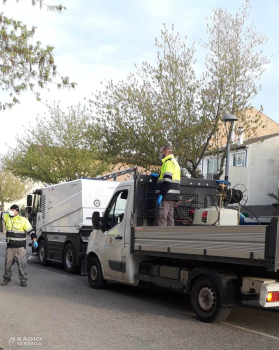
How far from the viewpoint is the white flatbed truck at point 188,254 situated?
598 cm

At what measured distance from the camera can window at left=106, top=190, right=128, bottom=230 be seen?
361 inches

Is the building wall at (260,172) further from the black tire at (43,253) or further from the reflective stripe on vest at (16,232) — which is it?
the reflective stripe on vest at (16,232)

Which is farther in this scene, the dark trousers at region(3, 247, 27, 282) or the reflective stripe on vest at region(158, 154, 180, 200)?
the dark trousers at region(3, 247, 27, 282)

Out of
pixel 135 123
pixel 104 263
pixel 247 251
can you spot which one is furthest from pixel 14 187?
pixel 247 251

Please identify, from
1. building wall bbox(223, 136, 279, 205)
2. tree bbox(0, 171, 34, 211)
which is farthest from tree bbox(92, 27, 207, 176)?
tree bbox(0, 171, 34, 211)

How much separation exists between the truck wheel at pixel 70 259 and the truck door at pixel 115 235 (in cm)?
346

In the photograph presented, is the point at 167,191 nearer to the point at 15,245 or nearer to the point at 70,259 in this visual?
the point at 15,245

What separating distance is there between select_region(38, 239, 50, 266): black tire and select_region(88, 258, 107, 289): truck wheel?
4979 mm

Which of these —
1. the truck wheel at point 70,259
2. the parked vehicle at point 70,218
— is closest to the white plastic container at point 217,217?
the parked vehicle at point 70,218

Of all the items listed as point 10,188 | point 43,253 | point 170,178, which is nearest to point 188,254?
point 170,178

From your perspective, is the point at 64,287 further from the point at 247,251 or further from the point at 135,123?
the point at 135,123

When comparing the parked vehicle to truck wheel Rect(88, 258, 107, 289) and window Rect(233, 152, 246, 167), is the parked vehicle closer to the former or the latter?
truck wheel Rect(88, 258, 107, 289)

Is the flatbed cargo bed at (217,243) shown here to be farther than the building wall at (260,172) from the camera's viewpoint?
No

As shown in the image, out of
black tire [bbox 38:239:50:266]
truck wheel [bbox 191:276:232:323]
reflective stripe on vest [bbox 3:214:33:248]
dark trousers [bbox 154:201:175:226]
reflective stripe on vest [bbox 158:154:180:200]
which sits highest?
reflective stripe on vest [bbox 158:154:180:200]
